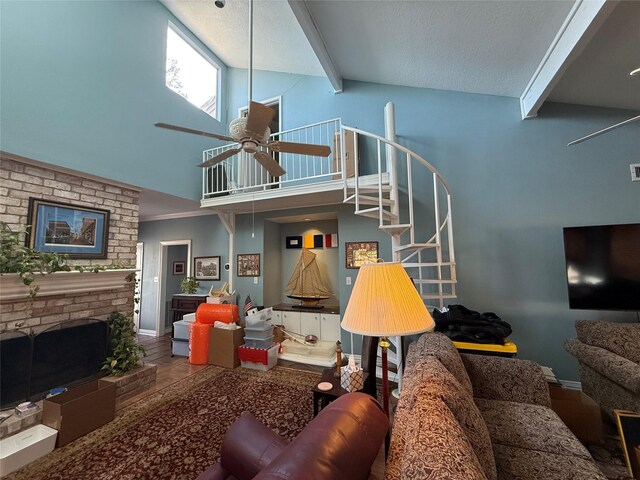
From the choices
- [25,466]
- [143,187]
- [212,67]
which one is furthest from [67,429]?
[212,67]

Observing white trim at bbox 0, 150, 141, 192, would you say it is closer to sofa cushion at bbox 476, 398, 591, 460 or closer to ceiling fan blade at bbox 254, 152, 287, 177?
ceiling fan blade at bbox 254, 152, 287, 177

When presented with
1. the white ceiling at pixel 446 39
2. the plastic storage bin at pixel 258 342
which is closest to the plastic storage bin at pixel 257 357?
the plastic storage bin at pixel 258 342

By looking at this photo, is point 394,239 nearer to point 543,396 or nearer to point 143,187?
point 543,396

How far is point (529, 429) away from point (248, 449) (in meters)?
1.61

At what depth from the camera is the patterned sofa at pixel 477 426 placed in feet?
2.54

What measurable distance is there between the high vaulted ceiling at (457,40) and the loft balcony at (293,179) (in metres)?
0.95

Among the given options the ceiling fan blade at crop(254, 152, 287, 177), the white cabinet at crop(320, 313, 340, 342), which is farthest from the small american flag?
the ceiling fan blade at crop(254, 152, 287, 177)

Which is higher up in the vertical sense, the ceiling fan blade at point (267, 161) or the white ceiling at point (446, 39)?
the white ceiling at point (446, 39)

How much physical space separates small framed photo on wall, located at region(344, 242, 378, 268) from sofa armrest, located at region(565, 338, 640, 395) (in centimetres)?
220

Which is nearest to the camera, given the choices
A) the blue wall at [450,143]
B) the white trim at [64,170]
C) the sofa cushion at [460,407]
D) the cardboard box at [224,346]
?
the sofa cushion at [460,407]

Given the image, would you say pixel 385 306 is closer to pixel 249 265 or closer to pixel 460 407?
pixel 460 407

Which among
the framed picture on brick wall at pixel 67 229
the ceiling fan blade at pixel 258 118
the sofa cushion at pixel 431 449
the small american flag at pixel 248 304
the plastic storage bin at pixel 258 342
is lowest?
the plastic storage bin at pixel 258 342

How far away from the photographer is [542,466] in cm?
128

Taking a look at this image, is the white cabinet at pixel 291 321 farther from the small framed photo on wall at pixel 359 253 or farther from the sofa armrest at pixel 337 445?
the sofa armrest at pixel 337 445
